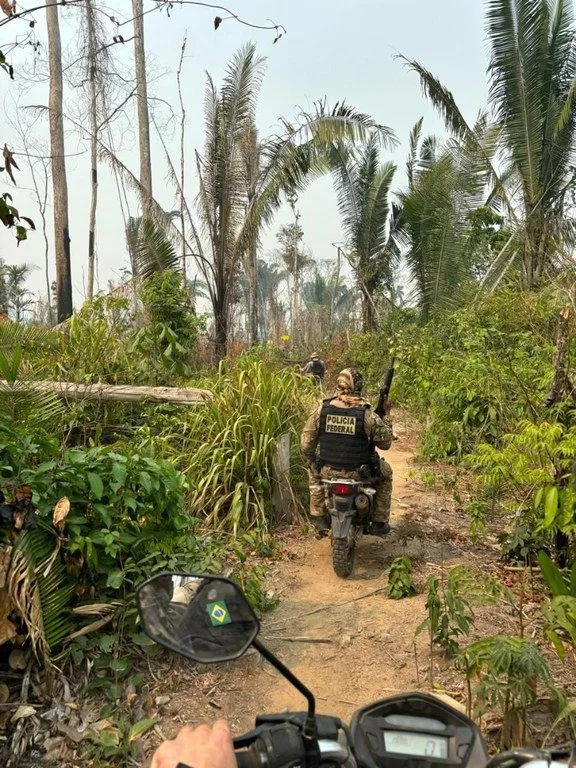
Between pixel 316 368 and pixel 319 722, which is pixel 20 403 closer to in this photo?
pixel 319 722

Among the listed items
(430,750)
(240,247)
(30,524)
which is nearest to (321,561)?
(30,524)

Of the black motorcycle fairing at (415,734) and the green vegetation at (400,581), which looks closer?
the black motorcycle fairing at (415,734)

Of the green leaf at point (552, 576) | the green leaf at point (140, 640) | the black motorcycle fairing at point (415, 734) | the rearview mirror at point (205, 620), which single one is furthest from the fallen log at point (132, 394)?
the black motorcycle fairing at point (415, 734)

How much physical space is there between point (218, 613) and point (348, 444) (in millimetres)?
3649

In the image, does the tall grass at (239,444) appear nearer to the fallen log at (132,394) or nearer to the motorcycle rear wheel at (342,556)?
the fallen log at (132,394)

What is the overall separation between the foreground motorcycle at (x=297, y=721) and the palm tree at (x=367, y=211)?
17.0 meters

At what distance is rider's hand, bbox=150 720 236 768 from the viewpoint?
1050mm

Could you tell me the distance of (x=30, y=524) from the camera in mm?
2779

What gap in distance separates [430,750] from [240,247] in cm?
1034

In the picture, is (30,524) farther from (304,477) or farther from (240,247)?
(240,247)

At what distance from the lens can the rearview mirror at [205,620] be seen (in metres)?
1.20

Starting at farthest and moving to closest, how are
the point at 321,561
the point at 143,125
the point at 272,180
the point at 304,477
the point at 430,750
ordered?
the point at 143,125 → the point at 272,180 → the point at 304,477 → the point at 321,561 → the point at 430,750

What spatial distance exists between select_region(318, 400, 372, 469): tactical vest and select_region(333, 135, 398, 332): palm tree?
13381 millimetres

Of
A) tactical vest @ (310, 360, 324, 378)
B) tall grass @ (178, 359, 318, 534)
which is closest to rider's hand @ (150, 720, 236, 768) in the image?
tall grass @ (178, 359, 318, 534)
